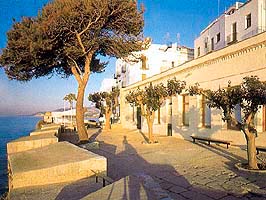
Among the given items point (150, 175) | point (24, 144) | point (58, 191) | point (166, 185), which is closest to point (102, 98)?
→ point (24, 144)

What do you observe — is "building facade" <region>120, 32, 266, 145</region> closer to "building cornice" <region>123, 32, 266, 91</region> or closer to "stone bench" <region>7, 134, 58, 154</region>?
"building cornice" <region>123, 32, 266, 91</region>

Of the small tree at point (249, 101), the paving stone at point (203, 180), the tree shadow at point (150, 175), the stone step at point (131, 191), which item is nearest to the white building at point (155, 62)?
the tree shadow at point (150, 175)

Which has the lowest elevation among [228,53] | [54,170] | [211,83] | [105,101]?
[54,170]

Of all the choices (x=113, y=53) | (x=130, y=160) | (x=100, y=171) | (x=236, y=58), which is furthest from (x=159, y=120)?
(x=100, y=171)

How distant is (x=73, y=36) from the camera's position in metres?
15.0

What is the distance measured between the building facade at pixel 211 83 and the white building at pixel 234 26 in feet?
34.8

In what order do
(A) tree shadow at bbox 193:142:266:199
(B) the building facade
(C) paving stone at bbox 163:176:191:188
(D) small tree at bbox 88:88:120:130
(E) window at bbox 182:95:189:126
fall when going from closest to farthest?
(A) tree shadow at bbox 193:142:266:199 < (C) paving stone at bbox 163:176:191:188 < (B) the building facade < (E) window at bbox 182:95:189:126 < (D) small tree at bbox 88:88:120:130

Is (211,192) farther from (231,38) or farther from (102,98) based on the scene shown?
(231,38)

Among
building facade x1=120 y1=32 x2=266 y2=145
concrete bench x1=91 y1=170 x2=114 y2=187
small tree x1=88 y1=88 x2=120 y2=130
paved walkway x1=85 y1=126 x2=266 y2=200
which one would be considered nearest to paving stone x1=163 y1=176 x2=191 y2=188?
paved walkway x1=85 y1=126 x2=266 y2=200

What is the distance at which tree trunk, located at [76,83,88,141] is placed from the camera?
1505 cm

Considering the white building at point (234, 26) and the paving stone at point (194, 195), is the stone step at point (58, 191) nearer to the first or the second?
the paving stone at point (194, 195)

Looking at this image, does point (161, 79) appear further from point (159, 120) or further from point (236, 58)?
point (236, 58)

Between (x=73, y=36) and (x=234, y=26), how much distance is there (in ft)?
65.2

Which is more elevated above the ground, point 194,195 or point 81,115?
point 81,115
